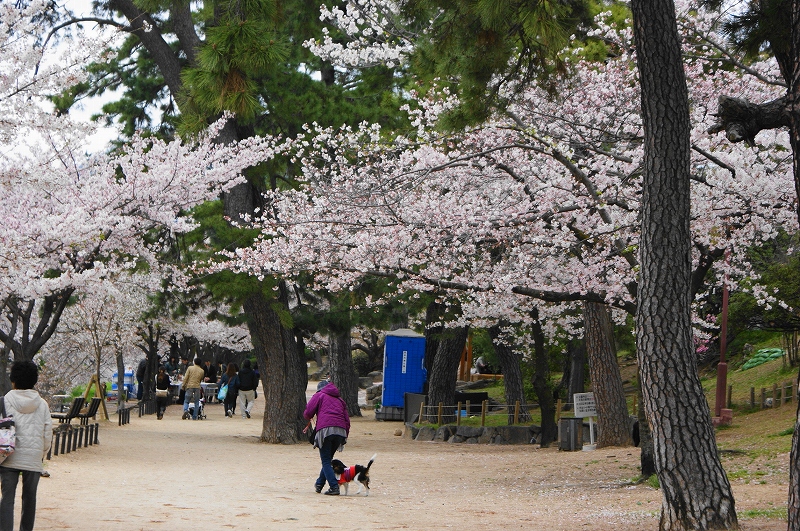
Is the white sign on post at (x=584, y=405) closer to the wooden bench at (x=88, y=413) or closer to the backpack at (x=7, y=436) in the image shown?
the wooden bench at (x=88, y=413)

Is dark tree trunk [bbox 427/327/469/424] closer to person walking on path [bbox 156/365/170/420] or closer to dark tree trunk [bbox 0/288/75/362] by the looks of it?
person walking on path [bbox 156/365/170/420]

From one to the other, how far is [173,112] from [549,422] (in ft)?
33.3

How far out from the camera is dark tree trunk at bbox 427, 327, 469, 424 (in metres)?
21.3

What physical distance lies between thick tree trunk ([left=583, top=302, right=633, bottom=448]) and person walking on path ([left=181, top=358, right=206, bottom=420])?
12237 millimetres

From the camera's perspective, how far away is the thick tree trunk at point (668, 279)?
643cm

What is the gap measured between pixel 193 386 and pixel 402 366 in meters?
5.95

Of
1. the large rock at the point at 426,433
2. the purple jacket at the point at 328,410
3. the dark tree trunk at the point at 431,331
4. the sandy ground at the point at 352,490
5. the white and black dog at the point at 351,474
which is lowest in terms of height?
the sandy ground at the point at 352,490

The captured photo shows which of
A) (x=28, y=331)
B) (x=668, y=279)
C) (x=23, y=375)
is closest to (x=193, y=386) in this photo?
(x=28, y=331)

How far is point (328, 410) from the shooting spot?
10031 mm

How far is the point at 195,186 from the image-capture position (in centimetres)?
1630

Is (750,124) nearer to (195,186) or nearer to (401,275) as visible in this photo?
(401,275)

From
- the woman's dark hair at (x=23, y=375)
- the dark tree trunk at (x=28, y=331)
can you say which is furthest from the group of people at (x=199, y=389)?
the woman's dark hair at (x=23, y=375)

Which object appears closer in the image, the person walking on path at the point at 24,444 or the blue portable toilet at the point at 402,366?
the person walking on path at the point at 24,444

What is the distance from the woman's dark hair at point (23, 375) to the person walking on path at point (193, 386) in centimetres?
1749
